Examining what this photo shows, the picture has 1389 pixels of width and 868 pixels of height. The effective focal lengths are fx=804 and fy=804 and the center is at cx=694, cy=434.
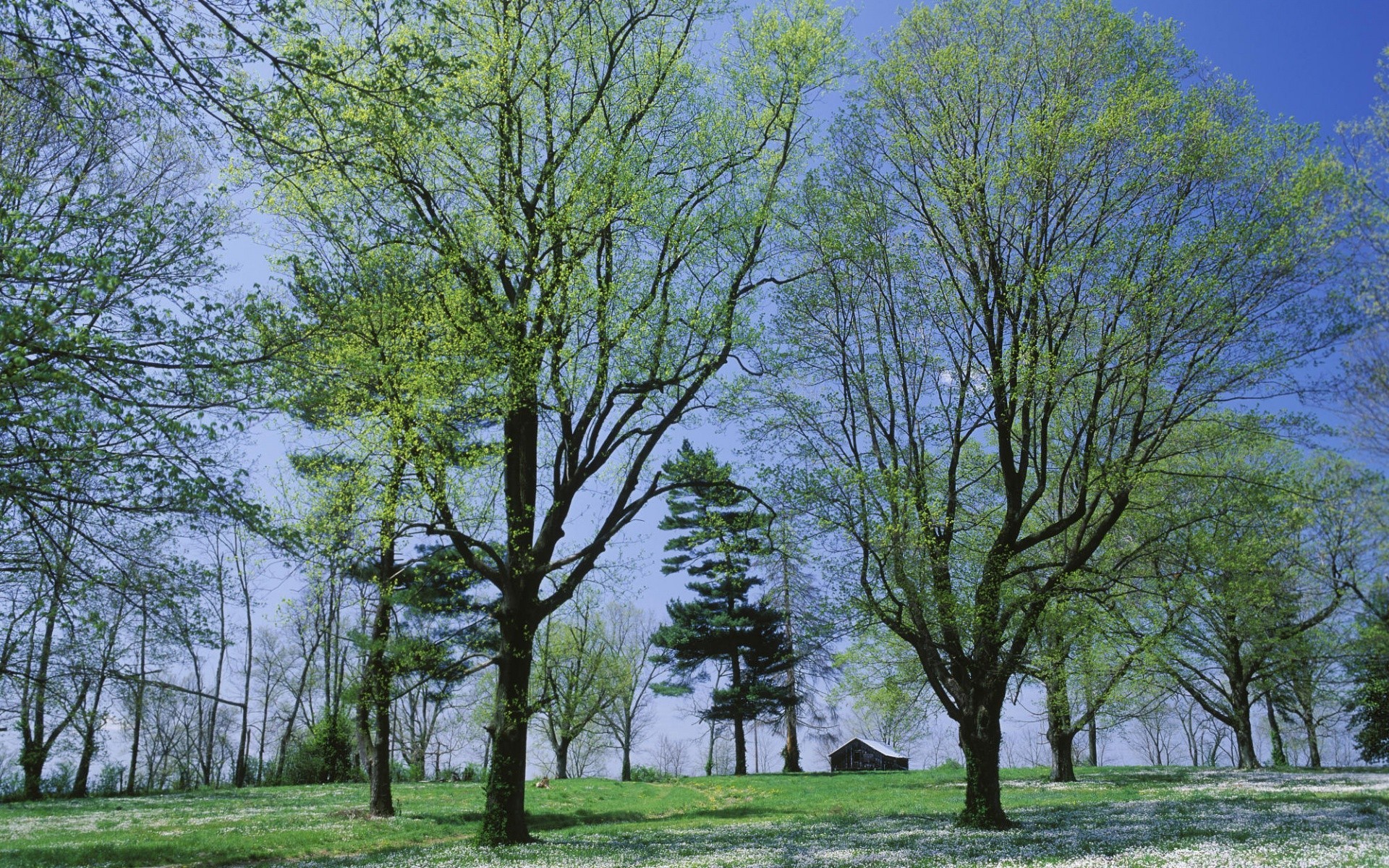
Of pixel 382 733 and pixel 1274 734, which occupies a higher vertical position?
pixel 382 733

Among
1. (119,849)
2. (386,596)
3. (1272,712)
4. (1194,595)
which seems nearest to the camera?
(119,849)

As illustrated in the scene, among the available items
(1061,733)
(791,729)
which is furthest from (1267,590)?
(791,729)

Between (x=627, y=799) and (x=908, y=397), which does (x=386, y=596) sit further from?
(x=627, y=799)

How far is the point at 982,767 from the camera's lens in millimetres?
16078

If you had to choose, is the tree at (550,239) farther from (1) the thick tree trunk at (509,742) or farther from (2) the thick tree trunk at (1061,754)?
(2) the thick tree trunk at (1061,754)

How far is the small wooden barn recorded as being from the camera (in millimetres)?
50375

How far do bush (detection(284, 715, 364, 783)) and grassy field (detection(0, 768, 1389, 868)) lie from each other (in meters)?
5.00

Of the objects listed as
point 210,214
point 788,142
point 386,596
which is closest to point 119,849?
point 386,596

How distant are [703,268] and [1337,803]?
18515 millimetres

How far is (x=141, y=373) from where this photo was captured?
10.4 m

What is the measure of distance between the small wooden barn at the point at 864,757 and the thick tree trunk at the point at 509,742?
3957cm

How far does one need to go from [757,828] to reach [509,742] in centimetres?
620

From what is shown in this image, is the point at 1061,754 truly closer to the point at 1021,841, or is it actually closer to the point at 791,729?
the point at 791,729

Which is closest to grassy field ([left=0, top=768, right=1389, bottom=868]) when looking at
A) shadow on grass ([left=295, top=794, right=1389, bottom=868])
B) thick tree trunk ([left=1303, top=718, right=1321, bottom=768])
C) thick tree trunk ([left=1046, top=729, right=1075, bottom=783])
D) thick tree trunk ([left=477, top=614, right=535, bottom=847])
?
shadow on grass ([left=295, top=794, right=1389, bottom=868])
